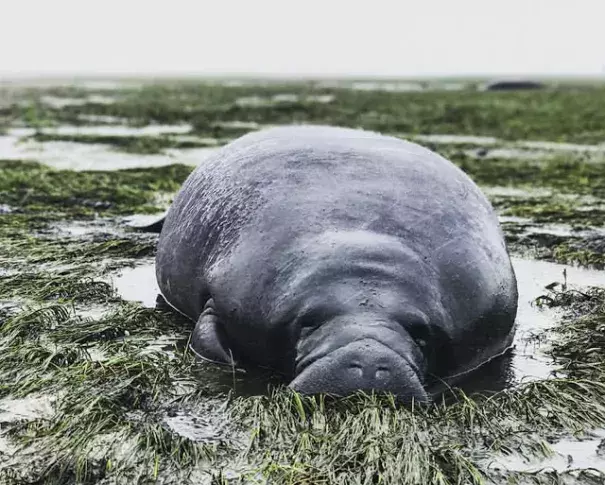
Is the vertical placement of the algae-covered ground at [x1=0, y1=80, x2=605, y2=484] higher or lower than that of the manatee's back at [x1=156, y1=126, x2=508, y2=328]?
lower

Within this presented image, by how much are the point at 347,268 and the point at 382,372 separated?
64 cm

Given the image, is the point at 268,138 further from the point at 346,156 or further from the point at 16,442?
the point at 16,442

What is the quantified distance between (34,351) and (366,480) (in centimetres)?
229

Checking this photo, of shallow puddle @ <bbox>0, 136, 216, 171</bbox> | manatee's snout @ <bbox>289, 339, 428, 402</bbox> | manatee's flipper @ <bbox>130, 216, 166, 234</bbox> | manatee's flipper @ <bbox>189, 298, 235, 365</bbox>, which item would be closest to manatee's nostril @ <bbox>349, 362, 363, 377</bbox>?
manatee's snout @ <bbox>289, 339, 428, 402</bbox>

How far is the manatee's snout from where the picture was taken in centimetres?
384

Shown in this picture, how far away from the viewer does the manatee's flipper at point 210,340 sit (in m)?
4.68

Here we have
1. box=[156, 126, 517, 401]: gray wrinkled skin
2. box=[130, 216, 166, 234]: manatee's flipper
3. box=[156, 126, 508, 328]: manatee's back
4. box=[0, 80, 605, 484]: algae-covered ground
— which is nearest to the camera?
box=[0, 80, 605, 484]: algae-covered ground

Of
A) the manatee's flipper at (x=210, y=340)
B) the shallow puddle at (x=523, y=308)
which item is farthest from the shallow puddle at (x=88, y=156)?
the manatee's flipper at (x=210, y=340)

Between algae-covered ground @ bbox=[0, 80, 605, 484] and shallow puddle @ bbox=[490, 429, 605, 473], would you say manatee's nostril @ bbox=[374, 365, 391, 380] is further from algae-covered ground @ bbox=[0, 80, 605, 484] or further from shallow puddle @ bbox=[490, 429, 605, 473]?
shallow puddle @ bbox=[490, 429, 605, 473]

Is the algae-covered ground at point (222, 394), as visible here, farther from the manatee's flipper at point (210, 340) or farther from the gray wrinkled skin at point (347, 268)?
the gray wrinkled skin at point (347, 268)

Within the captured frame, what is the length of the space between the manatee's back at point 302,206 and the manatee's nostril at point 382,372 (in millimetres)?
861

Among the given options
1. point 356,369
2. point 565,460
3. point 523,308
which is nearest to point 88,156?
point 523,308

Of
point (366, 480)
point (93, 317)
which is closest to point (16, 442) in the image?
point (366, 480)

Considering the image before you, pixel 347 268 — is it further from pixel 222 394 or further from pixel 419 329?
pixel 222 394
